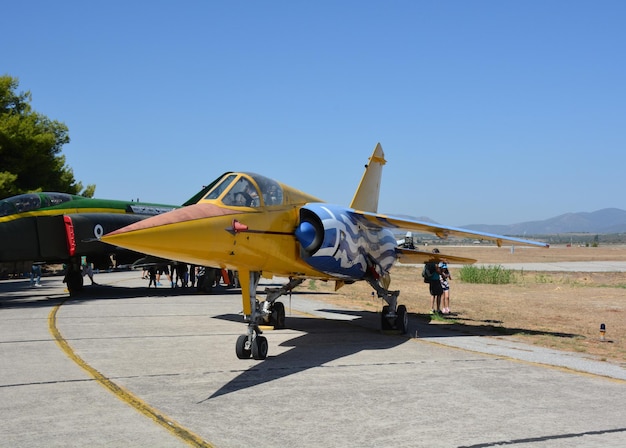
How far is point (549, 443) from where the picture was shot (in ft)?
18.0

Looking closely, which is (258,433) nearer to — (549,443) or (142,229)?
(549,443)

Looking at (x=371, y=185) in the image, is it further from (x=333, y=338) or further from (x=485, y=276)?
(x=485, y=276)

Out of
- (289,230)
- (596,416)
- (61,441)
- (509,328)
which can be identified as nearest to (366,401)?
(596,416)

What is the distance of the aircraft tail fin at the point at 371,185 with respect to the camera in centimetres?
1625

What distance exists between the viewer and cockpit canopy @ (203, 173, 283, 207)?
971cm

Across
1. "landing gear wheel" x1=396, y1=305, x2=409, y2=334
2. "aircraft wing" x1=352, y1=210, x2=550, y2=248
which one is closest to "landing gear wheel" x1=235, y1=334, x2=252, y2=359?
"aircraft wing" x1=352, y1=210, x2=550, y2=248

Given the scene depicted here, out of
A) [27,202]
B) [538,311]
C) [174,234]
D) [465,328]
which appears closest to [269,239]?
[174,234]

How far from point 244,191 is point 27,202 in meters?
11.1

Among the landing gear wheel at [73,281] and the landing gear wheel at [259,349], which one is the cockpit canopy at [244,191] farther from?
the landing gear wheel at [73,281]

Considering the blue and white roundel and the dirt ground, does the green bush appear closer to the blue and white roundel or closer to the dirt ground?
the dirt ground

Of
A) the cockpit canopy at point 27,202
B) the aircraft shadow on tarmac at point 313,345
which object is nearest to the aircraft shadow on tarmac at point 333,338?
the aircraft shadow on tarmac at point 313,345

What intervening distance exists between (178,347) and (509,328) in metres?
7.86

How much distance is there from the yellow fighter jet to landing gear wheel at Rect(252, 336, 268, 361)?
15mm

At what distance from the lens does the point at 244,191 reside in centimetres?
997
